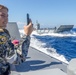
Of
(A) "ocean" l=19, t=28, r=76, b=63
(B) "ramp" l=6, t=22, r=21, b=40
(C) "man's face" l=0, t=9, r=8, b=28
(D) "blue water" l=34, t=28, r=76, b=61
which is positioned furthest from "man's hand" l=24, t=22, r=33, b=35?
(D) "blue water" l=34, t=28, r=76, b=61

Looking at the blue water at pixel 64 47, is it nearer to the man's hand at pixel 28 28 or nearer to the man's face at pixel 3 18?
the man's hand at pixel 28 28

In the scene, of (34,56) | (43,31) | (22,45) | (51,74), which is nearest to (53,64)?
(34,56)

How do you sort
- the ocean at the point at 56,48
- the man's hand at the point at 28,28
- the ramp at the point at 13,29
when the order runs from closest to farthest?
the man's hand at the point at 28,28 → the ramp at the point at 13,29 → the ocean at the point at 56,48

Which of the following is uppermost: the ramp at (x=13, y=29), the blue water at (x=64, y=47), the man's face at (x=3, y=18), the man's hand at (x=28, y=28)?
the man's face at (x=3, y=18)

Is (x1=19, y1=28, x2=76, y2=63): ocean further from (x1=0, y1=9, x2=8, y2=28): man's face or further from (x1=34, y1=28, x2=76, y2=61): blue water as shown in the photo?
(x1=0, y1=9, x2=8, y2=28): man's face

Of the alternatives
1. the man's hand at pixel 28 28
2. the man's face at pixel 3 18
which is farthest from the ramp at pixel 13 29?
the man's face at pixel 3 18

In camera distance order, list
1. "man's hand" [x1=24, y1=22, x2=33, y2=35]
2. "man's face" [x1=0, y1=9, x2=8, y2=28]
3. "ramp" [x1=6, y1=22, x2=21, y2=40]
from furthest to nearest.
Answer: "ramp" [x1=6, y1=22, x2=21, y2=40], "man's hand" [x1=24, y1=22, x2=33, y2=35], "man's face" [x1=0, y1=9, x2=8, y2=28]

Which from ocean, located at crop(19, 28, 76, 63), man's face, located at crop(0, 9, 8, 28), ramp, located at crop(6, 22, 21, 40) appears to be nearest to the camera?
man's face, located at crop(0, 9, 8, 28)

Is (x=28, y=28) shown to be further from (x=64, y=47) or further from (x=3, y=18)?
(x=64, y=47)

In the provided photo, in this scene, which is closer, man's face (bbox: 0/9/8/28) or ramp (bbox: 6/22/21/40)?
man's face (bbox: 0/9/8/28)

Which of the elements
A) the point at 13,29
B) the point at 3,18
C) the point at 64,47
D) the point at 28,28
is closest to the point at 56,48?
the point at 64,47

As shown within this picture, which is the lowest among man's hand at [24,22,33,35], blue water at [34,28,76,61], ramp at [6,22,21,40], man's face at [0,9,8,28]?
blue water at [34,28,76,61]

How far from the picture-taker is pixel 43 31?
44.0m

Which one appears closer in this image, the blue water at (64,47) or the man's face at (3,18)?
the man's face at (3,18)
